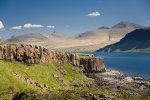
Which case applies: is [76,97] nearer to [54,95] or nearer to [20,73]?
[54,95]

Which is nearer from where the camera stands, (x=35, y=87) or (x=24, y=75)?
(x=35, y=87)

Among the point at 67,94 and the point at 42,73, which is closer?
the point at 67,94

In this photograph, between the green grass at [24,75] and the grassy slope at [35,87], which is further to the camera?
the green grass at [24,75]

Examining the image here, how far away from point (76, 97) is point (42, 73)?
125 meters

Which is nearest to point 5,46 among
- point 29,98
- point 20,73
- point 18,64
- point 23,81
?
point 18,64

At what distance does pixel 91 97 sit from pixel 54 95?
795 cm

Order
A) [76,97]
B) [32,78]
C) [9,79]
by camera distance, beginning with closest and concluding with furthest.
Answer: [76,97] → [9,79] → [32,78]

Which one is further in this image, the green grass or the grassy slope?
the green grass

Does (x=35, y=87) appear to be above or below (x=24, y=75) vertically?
below

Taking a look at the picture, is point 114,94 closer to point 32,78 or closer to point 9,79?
point 9,79

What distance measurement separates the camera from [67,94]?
71.9 metres

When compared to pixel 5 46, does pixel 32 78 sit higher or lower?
lower

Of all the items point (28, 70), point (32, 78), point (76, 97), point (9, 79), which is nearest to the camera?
point (76, 97)

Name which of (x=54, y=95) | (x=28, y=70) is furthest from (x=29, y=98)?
(x=28, y=70)
